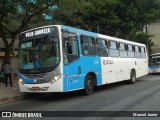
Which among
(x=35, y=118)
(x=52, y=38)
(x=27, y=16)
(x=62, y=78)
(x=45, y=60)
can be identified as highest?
(x=27, y=16)

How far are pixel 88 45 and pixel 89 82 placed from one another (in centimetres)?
176

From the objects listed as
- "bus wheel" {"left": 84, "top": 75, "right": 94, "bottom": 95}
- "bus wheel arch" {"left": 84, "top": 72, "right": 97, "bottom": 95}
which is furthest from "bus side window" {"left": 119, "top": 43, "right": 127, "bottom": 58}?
"bus wheel" {"left": 84, "top": 75, "right": 94, "bottom": 95}

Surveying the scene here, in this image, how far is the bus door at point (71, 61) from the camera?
1140cm

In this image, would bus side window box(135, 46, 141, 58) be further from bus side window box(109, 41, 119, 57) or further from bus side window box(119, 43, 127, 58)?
bus side window box(109, 41, 119, 57)

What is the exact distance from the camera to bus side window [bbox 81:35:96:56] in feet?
42.4

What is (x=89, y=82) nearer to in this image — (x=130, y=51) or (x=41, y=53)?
(x=41, y=53)

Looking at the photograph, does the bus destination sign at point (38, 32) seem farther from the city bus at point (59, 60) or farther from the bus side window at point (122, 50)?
the bus side window at point (122, 50)

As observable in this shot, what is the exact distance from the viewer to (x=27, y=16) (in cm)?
1938

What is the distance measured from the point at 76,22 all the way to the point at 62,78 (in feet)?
53.3

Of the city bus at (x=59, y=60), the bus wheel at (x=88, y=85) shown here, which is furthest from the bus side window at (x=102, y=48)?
the bus wheel at (x=88, y=85)

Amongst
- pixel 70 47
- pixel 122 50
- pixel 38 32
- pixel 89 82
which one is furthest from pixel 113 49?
pixel 38 32

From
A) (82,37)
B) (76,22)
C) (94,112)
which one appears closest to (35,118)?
(94,112)

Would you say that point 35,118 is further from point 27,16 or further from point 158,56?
point 158,56

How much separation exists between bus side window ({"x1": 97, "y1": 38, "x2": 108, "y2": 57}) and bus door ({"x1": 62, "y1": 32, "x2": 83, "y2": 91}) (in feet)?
7.38
